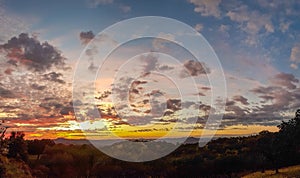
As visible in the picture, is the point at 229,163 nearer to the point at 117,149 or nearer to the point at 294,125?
the point at 294,125

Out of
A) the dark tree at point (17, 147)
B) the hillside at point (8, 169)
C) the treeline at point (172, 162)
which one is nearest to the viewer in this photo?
the hillside at point (8, 169)

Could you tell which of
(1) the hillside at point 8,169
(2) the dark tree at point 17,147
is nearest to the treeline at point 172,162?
(2) the dark tree at point 17,147

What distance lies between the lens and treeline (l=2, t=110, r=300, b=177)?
78438 millimetres

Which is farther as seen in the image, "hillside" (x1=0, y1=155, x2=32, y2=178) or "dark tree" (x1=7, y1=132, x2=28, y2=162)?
"dark tree" (x1=7, y1=132, x2=28, y2=162)

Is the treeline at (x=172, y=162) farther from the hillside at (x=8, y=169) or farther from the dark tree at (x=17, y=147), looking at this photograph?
the hillside at (x=8, y=169)

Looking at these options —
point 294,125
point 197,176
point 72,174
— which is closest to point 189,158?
point 197,176

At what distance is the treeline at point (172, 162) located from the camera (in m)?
78.4

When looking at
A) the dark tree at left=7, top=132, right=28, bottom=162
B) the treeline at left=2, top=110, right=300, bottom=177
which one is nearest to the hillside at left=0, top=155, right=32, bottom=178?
the dark tree at left=7, top=132, right=28, bottom=162

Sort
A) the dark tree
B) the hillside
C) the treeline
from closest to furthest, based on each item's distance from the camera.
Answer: the hillside
the dark tree
the treeline

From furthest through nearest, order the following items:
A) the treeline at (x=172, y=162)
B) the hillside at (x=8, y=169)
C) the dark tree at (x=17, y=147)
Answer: the treeline at (x=172, y=162) < the dark tree at (x=17, y=147) < the hillside at (x=8, y=169)

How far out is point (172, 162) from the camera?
12119cm

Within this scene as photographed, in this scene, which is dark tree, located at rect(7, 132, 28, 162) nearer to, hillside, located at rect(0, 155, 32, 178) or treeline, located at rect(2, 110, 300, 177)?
hillside, located at rect(0, 155, 32, 178)

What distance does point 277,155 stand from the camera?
7638cm

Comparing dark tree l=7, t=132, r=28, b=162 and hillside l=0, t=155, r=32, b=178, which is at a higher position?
dark tree l=7, t=132, r=28, b=162
